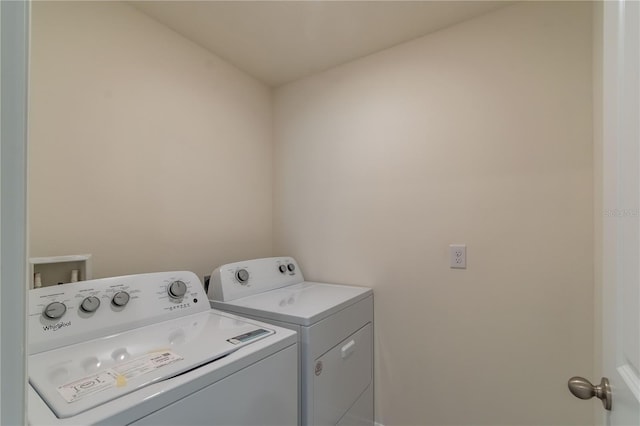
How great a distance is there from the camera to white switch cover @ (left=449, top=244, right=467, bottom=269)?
1.46 m

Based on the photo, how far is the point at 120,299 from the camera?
1089 millimetres

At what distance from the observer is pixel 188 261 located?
164 centimetres

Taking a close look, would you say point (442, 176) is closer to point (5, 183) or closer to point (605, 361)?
point (605, 361)

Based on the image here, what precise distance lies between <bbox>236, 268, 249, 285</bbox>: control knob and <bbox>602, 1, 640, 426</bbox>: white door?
4.62 feet

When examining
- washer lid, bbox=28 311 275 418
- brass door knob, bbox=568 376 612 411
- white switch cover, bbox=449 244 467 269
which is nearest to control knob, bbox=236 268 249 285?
washer lid, bbox=28 311 275 418

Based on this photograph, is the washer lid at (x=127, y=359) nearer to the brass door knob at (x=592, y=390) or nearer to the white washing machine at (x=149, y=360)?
the white washing machine at (x=149, y=360)

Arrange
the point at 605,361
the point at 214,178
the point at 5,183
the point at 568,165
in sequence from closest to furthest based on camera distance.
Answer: the point at 5,183 → the point at 605,361 → the point at 568,165 → the point at 214,178

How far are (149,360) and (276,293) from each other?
845mm

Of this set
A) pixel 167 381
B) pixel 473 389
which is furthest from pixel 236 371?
pixel 473 389

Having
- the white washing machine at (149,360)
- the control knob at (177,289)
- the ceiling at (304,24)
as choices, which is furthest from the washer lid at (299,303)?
the ceiling at (304,24)

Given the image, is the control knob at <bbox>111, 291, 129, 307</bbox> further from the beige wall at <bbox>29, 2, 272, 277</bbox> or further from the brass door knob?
the brass door knob

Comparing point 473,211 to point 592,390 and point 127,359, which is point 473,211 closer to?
point 592,390

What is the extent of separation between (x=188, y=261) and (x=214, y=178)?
52cm

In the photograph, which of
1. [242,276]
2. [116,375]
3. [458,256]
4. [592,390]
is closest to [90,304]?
[116,375]
